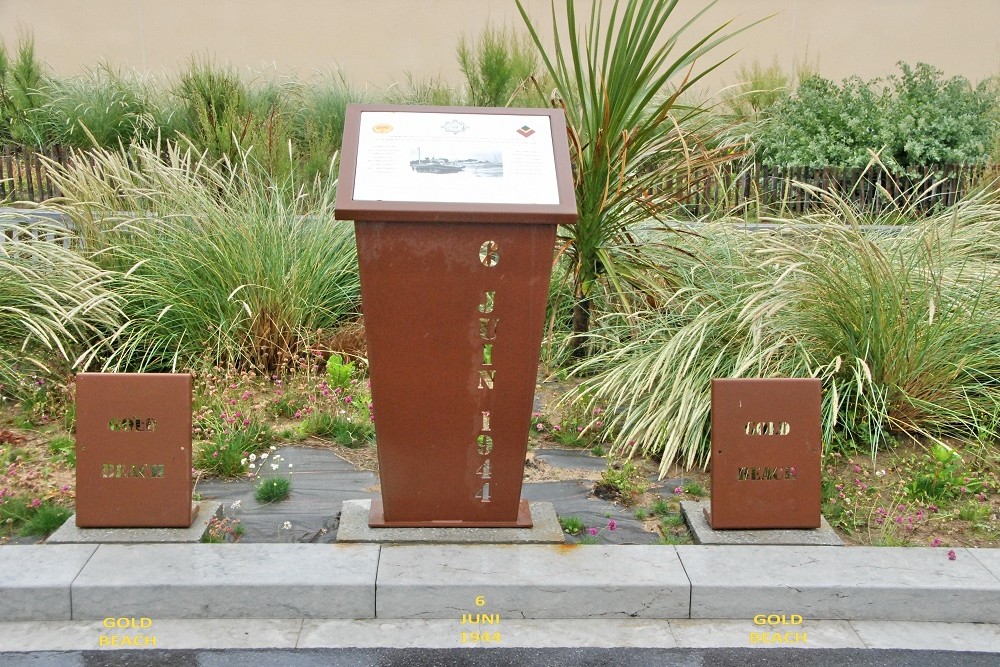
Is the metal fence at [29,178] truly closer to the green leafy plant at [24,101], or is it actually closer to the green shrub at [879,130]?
the green leafy plant at [24,101]

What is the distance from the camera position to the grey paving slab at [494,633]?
146 inches

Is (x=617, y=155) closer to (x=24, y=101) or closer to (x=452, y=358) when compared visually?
(x=452, y=358)

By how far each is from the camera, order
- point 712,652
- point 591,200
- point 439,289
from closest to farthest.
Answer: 1. point 712,652
2. point 439,289
3. point 591,200

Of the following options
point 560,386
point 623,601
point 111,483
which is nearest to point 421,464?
point 623,601

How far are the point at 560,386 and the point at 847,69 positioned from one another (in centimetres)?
1018

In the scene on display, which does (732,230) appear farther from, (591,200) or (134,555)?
(134,555)

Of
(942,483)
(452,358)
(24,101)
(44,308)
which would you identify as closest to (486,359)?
(452,358)

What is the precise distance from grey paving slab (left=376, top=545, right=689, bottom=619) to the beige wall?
35.9ft

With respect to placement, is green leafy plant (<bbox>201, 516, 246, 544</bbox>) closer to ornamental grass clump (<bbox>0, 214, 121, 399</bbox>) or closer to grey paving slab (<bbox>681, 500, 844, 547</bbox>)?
ornamental grass clump (<bbox>0, 214, 121, 399</bbox>)

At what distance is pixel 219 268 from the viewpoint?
6254 millimetres

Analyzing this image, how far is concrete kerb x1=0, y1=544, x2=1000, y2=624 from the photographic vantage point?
3.83 m

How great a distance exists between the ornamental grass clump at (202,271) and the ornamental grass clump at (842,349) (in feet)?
6.31

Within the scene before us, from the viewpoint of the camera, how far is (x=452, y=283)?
3936 mm

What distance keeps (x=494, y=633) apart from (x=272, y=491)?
145 cm
